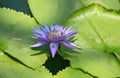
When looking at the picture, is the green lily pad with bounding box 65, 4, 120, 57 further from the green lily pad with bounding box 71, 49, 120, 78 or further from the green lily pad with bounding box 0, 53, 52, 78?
the green lily pad with bounding box 0, 53, 52, 78

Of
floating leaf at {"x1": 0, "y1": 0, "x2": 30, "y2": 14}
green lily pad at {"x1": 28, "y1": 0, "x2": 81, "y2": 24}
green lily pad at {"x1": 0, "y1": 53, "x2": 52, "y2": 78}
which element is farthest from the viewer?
floating leaf at {"x1": 0, "y1": 0, "x2": 30, "y2": 14}

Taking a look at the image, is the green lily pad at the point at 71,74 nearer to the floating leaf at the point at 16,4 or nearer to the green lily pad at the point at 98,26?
the green lily pad at the point at 98,26

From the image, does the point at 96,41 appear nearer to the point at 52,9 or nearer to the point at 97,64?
the point at 97,64

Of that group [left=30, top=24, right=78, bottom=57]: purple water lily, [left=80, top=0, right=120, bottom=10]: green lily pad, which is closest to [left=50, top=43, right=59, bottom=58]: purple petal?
[left=30, top=24, right=78, bottom=57]: purple water lily

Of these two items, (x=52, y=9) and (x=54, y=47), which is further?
(x=52, y=9)

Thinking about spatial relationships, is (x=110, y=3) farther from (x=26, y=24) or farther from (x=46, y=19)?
(x=26, y=24)

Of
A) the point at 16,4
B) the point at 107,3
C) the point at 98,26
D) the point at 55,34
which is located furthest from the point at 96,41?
the point at 16,4

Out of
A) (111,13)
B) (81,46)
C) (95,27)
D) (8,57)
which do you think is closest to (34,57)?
(8,57)
